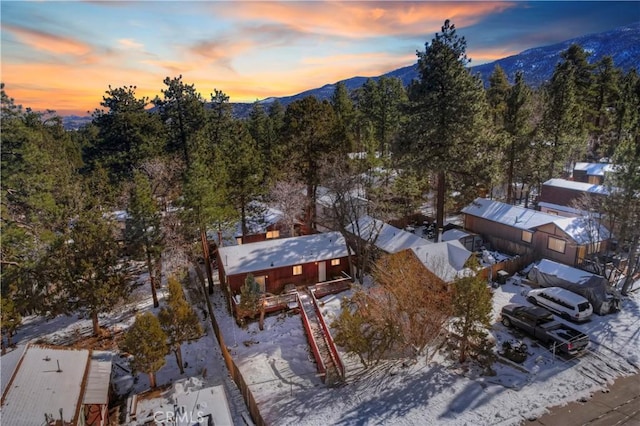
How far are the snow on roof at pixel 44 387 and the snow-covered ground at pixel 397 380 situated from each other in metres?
2.68

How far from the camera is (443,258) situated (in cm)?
2395

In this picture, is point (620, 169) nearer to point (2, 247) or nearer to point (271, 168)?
point (271, 168)

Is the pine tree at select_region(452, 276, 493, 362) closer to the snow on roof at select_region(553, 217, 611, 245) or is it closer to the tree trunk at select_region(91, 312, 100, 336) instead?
the snow on roof at select_region(553, 217, 611, 245)

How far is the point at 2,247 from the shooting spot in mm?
18328

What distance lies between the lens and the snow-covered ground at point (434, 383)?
1441 centimetres

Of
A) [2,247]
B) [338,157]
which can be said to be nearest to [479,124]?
[338,157]

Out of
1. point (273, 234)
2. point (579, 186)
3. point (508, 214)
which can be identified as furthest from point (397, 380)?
point (579, 186)

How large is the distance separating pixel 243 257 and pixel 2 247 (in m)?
12.5

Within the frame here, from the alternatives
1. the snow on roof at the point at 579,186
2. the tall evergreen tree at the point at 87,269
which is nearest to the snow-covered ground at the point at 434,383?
the tall evergreen tree at the point at 87,269

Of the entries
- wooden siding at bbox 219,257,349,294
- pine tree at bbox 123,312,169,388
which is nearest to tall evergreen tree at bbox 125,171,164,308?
wooden siding at bbox 219,257,349,294

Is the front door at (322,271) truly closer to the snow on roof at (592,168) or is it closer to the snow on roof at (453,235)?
the snow on roof at (453,235)

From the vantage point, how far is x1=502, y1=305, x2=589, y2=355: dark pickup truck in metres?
17.4

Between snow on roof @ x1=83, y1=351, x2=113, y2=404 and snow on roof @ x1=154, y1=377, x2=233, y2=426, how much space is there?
2342 millimetres

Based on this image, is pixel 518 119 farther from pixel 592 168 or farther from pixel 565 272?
pixel 592 168
